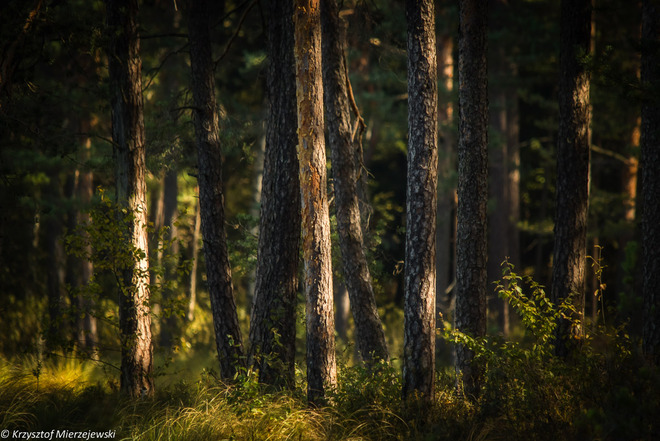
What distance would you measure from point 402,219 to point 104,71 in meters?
12.0

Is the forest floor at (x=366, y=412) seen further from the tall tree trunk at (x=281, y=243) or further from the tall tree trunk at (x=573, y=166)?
the tall tree trunk at (x=573, y=166)

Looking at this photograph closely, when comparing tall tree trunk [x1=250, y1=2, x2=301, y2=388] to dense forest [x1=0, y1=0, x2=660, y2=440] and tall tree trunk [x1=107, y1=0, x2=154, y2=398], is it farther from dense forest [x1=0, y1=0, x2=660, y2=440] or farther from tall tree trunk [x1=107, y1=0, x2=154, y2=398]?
tall tree trunk [x1=107, y1=0, x2=154, y2=398]

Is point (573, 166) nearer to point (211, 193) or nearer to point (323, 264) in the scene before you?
point (323, 264)

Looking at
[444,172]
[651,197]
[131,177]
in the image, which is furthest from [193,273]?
[651,197]

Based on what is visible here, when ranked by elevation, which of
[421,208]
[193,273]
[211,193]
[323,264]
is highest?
[211,193]

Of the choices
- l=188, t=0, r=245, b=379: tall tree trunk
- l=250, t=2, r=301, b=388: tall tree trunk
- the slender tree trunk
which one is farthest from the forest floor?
the slender tree trunk

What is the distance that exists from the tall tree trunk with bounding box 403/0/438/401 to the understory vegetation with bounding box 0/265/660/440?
0.41m

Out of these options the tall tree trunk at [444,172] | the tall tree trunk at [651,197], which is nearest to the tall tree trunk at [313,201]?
the tall tree trunk at [651,197]

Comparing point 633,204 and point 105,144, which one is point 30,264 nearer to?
point 105,144

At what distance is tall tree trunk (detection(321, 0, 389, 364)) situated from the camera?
30.9 ft

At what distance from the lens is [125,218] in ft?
25.1

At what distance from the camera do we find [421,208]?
279 inches

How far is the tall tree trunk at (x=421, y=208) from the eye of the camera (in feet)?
23.0

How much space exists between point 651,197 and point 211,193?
260 inches
